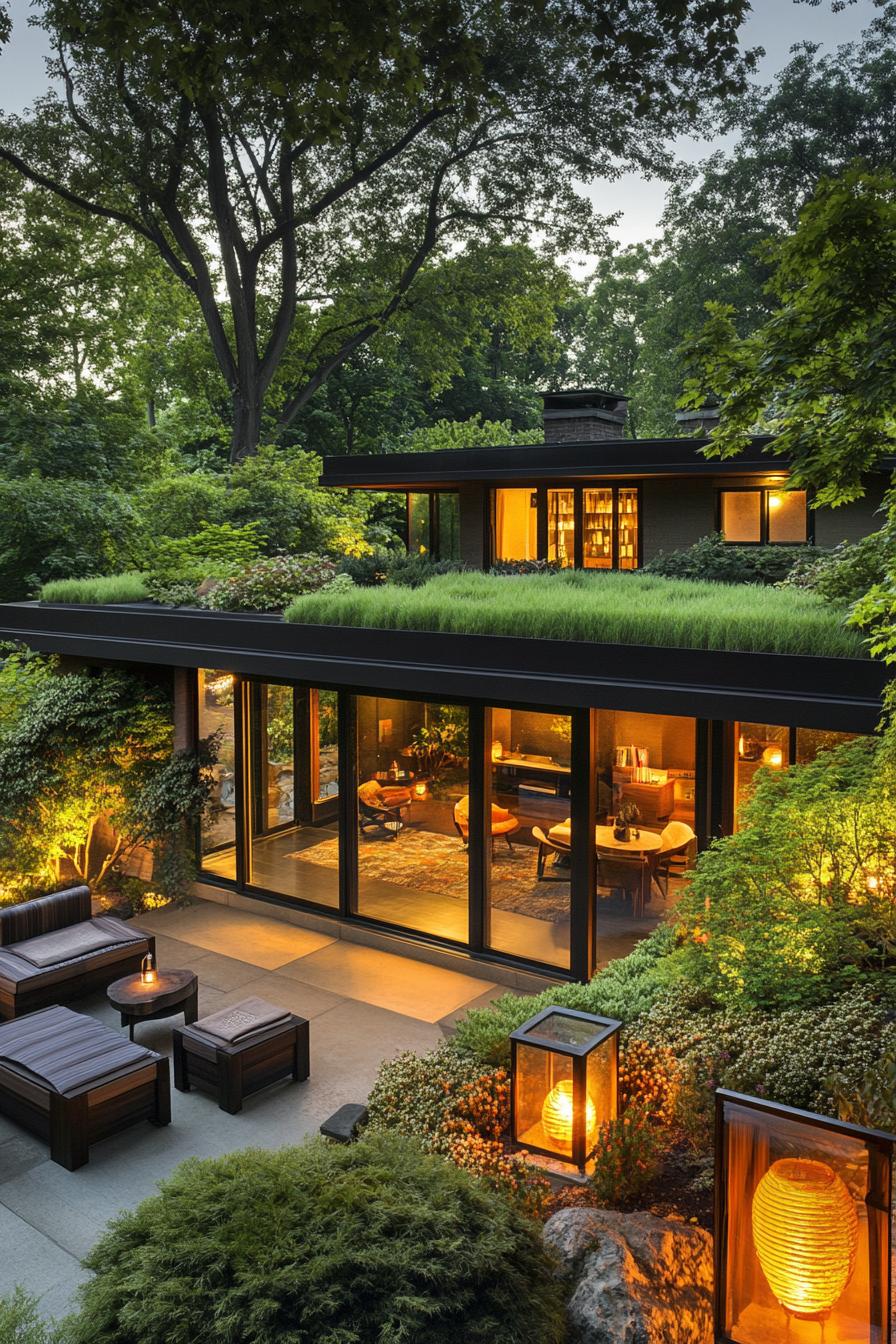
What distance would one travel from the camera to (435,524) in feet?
61.6

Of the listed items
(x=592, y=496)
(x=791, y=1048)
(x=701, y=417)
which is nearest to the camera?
(x=791, y=1048)

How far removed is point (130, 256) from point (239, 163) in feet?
16.2

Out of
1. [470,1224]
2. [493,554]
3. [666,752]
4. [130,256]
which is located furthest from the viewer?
[130,256]

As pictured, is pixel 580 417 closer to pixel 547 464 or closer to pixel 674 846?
pixel 547 464

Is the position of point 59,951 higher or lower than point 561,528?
lower

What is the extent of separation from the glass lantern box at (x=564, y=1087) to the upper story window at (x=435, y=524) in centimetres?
1277

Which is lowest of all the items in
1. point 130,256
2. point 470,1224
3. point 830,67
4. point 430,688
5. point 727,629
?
point 470,1224

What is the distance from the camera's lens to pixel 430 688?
9.98m

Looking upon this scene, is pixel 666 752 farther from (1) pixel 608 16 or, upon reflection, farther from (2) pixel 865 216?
(1) pixel 608 16

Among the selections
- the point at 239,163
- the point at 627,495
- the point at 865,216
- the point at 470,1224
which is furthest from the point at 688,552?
the point at 239,163

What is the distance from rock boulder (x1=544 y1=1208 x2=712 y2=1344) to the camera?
173 inches

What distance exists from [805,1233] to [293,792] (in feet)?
28.6

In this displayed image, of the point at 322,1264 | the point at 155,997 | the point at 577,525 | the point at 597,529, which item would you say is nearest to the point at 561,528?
the point at 577,525

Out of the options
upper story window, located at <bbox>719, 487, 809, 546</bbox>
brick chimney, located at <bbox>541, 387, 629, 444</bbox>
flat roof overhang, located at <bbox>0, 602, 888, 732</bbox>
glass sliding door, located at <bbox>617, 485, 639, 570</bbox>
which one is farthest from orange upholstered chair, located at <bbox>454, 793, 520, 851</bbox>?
brick chimney, located at <bbox>541, 387, 629, 444</bbox>
